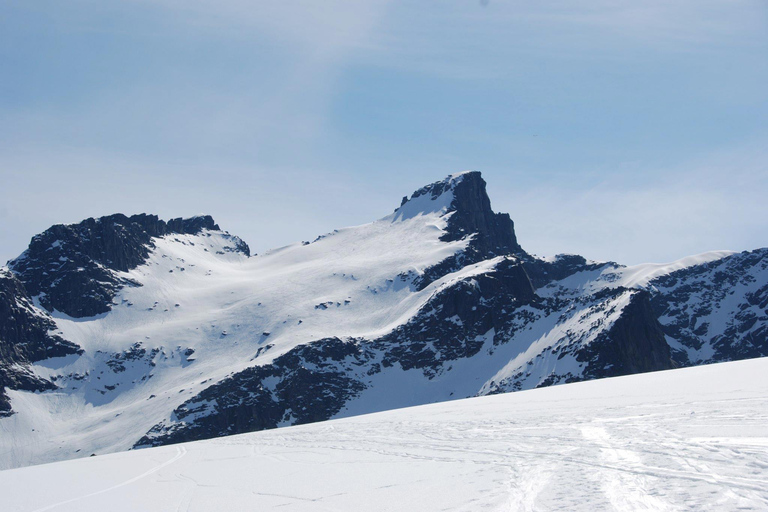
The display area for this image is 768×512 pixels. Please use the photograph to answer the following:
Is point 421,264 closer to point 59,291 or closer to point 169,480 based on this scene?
point 59,291

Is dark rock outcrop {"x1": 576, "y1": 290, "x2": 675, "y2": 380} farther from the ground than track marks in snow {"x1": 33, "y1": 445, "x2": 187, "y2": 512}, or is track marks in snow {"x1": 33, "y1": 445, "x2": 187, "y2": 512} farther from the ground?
track marks in snow {"x1": 33, "y1": 445, "x2": 187, "y2": 512}

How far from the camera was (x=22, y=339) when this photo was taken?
170750mm

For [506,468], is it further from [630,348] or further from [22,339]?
[22,339]

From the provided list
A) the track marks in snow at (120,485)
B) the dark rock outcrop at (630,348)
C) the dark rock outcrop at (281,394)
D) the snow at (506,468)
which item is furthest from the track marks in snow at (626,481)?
the dark rock outcrop at (281,394)

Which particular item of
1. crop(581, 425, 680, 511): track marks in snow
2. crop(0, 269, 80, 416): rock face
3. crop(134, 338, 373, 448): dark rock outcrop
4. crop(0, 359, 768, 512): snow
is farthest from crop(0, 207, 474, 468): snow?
crop(581, 425, 680, 511): track marks in snow

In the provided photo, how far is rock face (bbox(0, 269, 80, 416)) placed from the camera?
6250 inches

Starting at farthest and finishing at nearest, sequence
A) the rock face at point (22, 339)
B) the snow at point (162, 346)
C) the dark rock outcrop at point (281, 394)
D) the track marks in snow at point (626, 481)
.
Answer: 1. the rock face at point (22, 339)
2. the snow at point (162, 346)
3. the dark rock outcrop at point (281, 394)
4. the track marks in snow at point (626, 481)

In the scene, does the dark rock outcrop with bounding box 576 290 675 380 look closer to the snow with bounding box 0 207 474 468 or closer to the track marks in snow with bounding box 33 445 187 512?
the snow with bounding box 0 207 474 468

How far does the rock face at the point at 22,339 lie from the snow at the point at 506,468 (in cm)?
16508

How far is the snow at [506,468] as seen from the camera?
985 cm

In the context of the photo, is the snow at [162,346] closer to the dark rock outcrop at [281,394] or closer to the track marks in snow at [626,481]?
the dark rock outcrop at [281,394]

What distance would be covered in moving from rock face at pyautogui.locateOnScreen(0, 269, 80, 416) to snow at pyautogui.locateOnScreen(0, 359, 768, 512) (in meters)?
165

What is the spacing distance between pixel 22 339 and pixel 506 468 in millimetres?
195877

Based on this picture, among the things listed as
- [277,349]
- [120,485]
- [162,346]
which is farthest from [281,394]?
[120,485]
